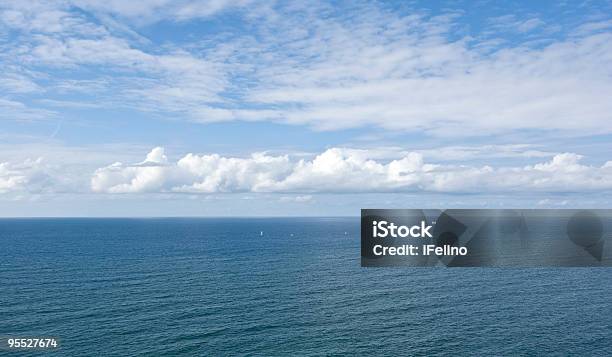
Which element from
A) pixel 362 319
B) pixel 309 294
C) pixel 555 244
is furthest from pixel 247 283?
pixel 555 244

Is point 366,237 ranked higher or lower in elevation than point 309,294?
higher

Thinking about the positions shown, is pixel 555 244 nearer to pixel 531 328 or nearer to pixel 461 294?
pixel 461 294

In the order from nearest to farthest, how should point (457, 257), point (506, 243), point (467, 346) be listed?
point (457, 257) → point (467, 346) → point (506, 243)

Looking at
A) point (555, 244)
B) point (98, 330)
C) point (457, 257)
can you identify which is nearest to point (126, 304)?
point (98, 330)

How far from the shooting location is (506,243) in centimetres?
19500

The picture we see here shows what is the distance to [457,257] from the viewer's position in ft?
173

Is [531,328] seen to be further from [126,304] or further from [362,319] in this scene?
[126,304]

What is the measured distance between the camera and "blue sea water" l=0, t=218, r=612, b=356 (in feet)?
232

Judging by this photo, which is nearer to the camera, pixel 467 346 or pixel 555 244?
pixel 467 346

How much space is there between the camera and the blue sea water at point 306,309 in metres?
70.8

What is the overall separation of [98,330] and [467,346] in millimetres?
64687

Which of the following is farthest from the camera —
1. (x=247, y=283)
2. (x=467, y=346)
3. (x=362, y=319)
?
(x=247, y=283)

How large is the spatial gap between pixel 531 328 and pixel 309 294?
48.4 metres

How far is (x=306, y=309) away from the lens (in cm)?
9044
